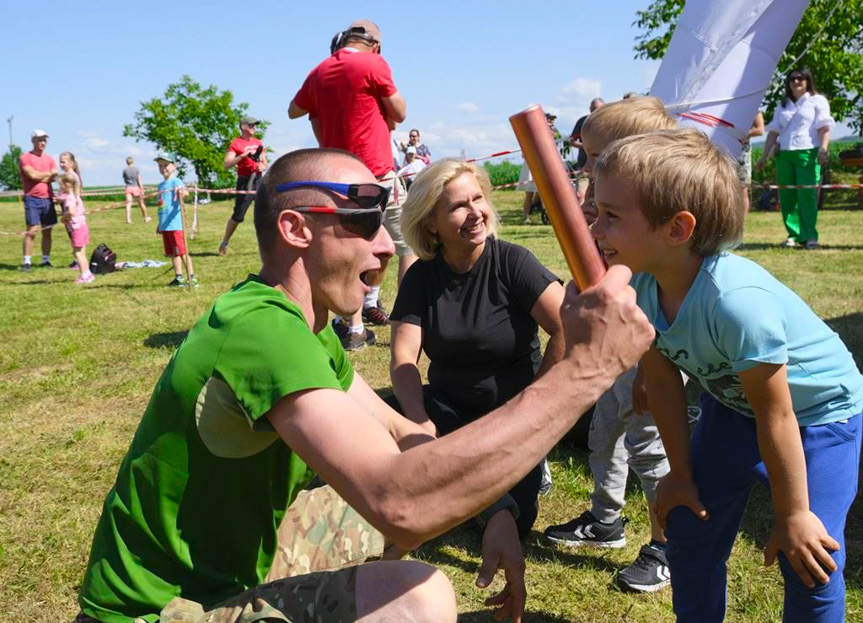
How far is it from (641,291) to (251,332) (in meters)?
1.17

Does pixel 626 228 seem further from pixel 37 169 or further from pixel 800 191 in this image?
pixel 37 169

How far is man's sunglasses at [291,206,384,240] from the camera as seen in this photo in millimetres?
1941

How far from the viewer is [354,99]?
5.99 metres

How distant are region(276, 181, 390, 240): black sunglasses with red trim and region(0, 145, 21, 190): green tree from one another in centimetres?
10061

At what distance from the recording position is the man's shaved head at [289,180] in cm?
195

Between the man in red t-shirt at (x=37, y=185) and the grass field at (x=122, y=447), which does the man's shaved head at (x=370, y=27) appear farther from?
the man in red t-shirt at (x=37, y=185)

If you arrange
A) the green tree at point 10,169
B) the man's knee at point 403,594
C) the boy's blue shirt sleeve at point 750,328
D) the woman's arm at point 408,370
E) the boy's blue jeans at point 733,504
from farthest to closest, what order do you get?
1. the green tree at point 10,169
2. the woman's arm at point 408,370
3. the boy's blue jeans at point 733,504
4. the boy's blue shirt sleeve at point 750,328
5. the man's knee at point 403,594

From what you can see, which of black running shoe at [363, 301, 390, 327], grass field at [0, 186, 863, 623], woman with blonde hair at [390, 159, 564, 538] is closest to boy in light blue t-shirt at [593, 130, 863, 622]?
grass field at [0, 186, 863, 623]

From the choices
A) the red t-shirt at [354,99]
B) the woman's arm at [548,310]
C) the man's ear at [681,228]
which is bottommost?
the woman's arm at [548,310]

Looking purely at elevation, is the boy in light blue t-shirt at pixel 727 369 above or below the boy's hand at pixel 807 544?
above

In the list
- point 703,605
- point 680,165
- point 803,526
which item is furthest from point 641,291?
point 703,605

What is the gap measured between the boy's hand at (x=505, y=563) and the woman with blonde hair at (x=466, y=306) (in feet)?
3.32

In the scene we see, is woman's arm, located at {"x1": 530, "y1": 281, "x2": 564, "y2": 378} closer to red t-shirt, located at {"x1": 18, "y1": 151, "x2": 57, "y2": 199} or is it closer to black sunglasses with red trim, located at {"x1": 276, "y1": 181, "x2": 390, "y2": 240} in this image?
black sunglasses with red trim, located at {"x1": 276, "y1": 181, "x2": 390, "y2": 240}

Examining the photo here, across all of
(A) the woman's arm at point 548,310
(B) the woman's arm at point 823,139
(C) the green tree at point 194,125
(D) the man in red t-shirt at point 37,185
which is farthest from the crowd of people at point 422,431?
(C) the green tree at point 194,125
